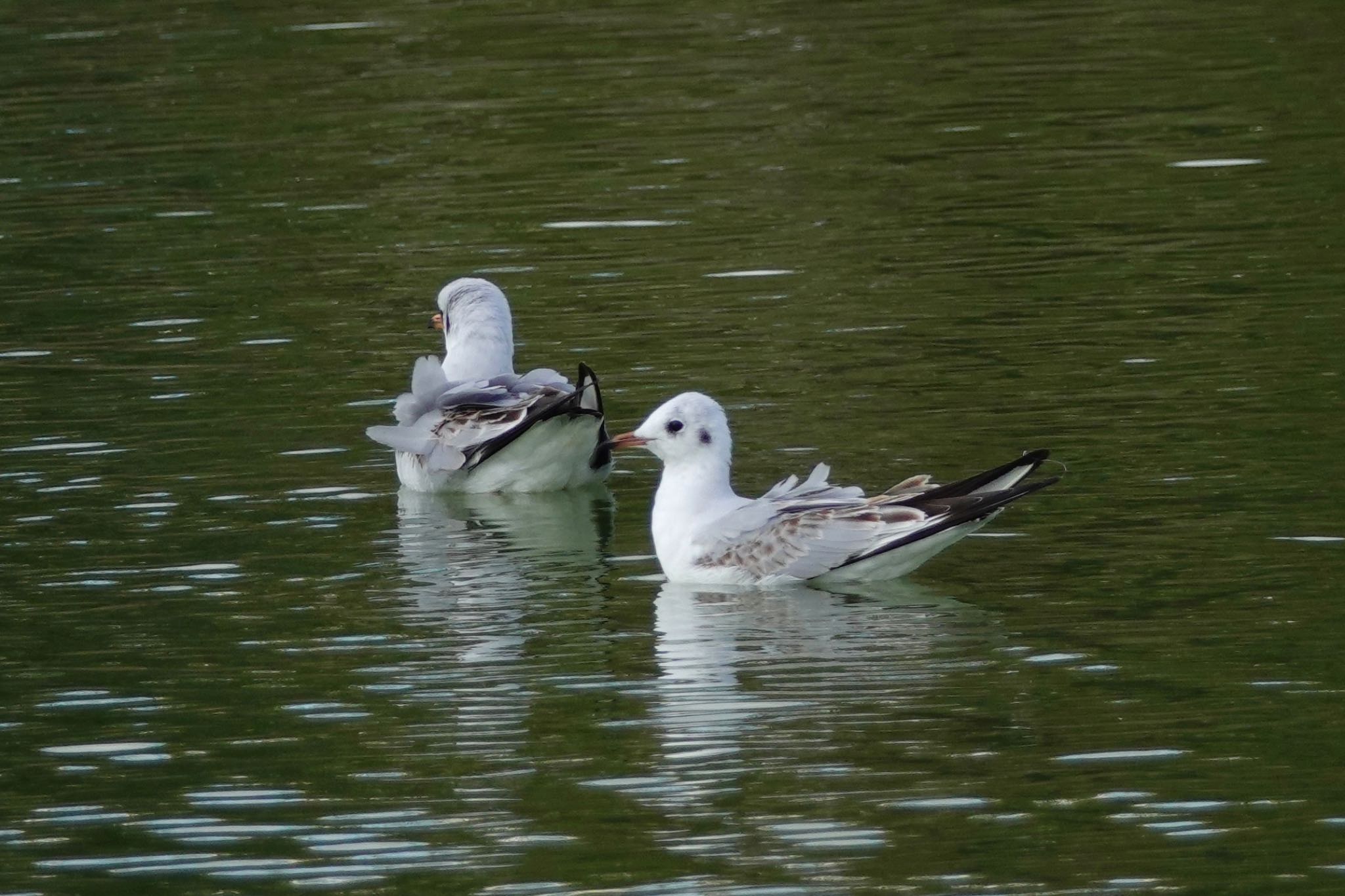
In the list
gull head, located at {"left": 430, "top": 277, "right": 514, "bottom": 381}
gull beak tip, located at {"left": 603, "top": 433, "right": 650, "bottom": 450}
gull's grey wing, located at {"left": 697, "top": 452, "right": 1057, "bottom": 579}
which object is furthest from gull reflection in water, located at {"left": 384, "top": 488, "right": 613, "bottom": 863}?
gull head, located at {"left": 430, "top": 277, "right": 514, "bottom": 381}

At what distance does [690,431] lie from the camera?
11680 millimetres

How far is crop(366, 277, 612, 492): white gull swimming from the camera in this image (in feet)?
43.5

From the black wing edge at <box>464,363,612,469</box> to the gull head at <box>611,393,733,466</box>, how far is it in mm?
562

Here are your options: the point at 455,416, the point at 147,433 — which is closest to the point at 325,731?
the point at 455,416

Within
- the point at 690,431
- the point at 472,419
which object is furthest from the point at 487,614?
the point at 472,419

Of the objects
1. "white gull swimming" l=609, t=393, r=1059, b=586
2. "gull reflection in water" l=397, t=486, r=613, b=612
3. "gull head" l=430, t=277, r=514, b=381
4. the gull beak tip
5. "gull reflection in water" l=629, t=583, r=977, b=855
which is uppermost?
"gull head" l=430, t=277, r=514, b=381

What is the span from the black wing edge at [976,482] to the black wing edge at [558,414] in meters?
2.05

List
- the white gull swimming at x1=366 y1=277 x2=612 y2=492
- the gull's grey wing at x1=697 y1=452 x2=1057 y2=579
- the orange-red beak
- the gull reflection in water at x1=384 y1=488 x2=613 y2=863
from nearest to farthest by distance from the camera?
the gull reflection in water at x1=384 y1=488 x2=613 y2=863 → the gull's grey wing at x1=697 y1=452 x2=1057 y2=579 → the orange-red beak → the white gull swimming at x1=366 y1=277 x2=612 y2=492

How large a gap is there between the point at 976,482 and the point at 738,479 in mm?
2610

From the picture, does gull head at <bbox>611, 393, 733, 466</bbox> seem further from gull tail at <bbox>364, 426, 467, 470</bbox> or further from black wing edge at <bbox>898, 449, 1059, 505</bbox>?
gull tail at <bbox>364, 426, 467, 470</bbox>

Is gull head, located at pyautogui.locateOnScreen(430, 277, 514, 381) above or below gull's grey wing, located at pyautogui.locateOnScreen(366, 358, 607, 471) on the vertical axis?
above

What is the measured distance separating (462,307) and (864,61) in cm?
1378

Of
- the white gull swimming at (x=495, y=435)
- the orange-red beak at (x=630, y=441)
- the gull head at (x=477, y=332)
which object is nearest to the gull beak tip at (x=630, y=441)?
the orange-red beak at (x=630, y=441)

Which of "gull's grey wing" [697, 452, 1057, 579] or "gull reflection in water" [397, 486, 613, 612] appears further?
"gull reflection in water" [397, 486, 613, 612]
